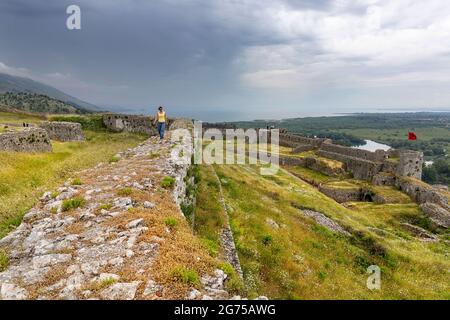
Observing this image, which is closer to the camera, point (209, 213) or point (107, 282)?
point (107, 282)

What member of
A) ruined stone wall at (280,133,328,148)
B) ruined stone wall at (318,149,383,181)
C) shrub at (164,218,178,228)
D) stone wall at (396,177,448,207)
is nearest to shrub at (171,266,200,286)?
shrub at (164,218,178,228)

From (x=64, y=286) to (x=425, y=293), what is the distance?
23.0 m

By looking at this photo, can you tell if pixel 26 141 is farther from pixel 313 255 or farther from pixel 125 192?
pixel 313 255

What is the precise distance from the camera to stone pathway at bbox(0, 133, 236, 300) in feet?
23.4

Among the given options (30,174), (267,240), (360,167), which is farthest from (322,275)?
(360,167)

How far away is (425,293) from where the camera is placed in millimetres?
22359

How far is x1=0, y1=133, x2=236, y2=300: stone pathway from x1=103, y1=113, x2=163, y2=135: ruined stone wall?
30.3 meters

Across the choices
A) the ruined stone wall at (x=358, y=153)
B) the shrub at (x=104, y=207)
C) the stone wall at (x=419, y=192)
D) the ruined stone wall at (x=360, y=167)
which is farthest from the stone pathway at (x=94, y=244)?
the ruined stone wall at (x=358, y=153)

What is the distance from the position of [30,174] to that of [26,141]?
7.44 metres

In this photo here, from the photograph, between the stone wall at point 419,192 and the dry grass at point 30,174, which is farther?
the stone wall at point 419,192

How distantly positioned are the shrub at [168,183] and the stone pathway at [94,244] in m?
0.19

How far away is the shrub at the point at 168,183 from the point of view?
1406 cm

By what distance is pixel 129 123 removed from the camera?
4581 cm

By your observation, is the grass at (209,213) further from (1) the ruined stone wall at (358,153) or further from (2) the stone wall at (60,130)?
(1) the ruined stone wall at (358,153)
